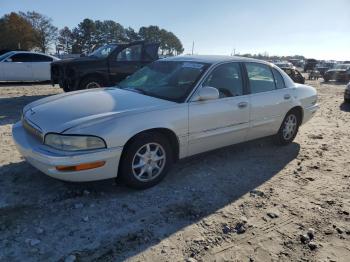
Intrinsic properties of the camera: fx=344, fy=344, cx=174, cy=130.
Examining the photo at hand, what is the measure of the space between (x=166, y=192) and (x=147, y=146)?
1.98ft

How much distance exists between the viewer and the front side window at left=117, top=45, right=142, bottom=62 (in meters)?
10.1

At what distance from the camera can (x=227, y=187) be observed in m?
4.30

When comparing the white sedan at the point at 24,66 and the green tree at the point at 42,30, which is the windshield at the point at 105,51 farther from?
the green tree at the point at 42,30

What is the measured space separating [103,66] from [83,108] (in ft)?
20.1

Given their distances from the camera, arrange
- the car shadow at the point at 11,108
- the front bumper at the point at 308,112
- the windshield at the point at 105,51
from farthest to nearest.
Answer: the windshield at the point at 105,51 → the car shadow at the point at 11,108 → the front bumper at the point at 308,112

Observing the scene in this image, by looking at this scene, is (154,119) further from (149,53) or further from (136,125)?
(149,53)

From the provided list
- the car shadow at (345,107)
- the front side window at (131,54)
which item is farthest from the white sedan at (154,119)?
the car shadow at (345,107)

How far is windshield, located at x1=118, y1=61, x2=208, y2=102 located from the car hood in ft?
0.62

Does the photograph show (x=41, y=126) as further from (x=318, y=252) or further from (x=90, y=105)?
(x=318, y=252)

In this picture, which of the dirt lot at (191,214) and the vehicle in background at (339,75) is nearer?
the dirt lot at (191,214)

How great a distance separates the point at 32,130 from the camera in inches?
153

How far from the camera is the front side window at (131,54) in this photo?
33.2ft

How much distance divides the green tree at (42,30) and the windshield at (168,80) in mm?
65661

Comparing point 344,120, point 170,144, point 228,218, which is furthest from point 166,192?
point 344,120
